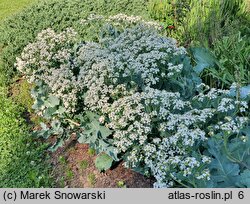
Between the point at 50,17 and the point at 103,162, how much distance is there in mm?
3256

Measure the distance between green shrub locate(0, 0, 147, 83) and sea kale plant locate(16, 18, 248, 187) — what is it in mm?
1304

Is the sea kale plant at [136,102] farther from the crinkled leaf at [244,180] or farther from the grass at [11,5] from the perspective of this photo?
the grass at [11,5]

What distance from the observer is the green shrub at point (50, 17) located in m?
5.84

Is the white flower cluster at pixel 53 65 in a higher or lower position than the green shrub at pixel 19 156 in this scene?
higher

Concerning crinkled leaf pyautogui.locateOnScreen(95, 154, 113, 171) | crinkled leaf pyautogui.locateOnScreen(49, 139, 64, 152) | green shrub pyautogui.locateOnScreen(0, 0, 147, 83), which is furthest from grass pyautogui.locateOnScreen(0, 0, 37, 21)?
crinkled leaf pyautogui.locateOnScreen(95, 154, 113, 171)

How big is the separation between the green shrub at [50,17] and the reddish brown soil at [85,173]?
201cm

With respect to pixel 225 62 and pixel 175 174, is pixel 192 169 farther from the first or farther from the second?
pixel 225 62

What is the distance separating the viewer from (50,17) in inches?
249

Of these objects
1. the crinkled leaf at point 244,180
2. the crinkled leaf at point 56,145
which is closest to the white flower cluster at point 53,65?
the crinkled leaf at point 56,145

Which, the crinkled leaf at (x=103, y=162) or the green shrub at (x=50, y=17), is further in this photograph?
the green shrub at (x=50, y=17)

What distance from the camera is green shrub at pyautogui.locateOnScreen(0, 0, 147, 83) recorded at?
5840 millimetres

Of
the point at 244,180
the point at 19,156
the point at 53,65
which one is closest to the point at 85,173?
the point at 19,156

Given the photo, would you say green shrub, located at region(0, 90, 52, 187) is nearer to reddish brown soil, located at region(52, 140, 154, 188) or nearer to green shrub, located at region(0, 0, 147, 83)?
reddish brown soil, located at region(52, 140, 154, 188)
